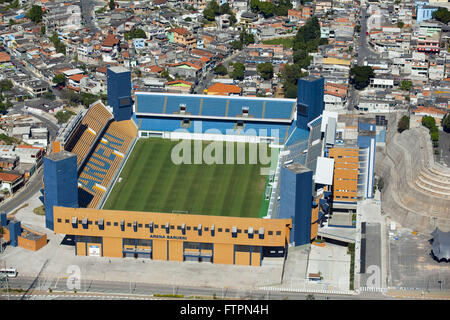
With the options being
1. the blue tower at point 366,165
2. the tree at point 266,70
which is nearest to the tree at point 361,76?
the tree at point 266,70

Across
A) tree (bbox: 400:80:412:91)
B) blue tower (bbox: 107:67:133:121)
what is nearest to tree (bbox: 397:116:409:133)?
tree (bbox: 400:80:412:91)

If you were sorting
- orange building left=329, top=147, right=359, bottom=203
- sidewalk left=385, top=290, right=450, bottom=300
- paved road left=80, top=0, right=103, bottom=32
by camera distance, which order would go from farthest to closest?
paved road left=80, top=0, right=103, bottom=32 → orange building left=329, top=147, right=359, bottom=203 → sidewalk left=385, top=290, right=450, bottom=300

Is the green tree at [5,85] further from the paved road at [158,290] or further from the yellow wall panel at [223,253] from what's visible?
the yellow wall panel at [223,253]

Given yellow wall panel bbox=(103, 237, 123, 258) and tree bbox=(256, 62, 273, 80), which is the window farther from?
tree bbox=(256, 62, 273, 80)

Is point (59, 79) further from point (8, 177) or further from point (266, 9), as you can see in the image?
point (266, 9)

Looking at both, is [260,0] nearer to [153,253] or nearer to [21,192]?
[21,192]

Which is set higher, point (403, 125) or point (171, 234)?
point (403, 125)

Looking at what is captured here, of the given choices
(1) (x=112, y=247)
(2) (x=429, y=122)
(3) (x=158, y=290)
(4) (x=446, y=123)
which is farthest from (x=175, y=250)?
(4) (x=446, y=123)
